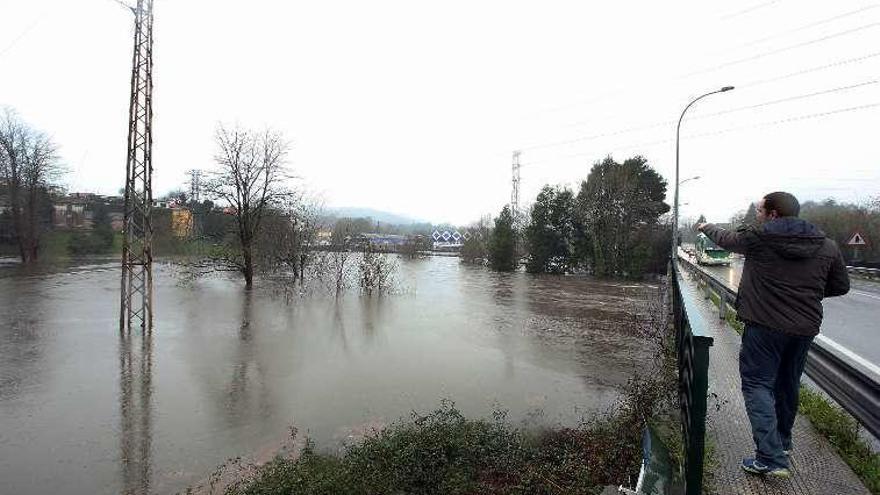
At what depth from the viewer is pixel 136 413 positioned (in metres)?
8.24

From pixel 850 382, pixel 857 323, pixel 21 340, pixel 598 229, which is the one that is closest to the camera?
pixel 850 382

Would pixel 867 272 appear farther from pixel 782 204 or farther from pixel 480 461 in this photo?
pixel 782 204

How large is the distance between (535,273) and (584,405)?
110ft

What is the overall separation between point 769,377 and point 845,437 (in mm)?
1485

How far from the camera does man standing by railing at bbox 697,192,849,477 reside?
9.95ft

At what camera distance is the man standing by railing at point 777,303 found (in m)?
3.03

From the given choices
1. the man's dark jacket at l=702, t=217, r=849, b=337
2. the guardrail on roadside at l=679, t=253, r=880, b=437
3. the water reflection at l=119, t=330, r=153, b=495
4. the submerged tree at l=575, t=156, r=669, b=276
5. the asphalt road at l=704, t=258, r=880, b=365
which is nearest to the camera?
the man's dark jacket at l=702, t=217, r=849, b=337

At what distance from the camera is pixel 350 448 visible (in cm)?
630

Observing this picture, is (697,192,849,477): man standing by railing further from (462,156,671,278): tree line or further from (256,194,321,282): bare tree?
(462,156,671,278): tree line

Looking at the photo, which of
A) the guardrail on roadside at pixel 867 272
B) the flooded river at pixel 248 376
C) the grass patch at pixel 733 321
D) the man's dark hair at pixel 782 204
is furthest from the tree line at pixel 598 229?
the man's dark hair at pixel 782 204

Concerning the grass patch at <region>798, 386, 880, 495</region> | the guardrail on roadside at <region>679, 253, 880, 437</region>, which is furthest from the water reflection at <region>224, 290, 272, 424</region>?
the guardrail on roadside at <region>679, 253, 880, 437</region>

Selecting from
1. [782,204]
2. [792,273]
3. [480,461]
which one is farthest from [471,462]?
[782,204]

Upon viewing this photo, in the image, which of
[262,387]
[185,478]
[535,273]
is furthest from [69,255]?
[185,478]

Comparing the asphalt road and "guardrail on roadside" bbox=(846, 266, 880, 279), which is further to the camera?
"guardrail on roadside" bbox=(846, 266, 880, 279)
